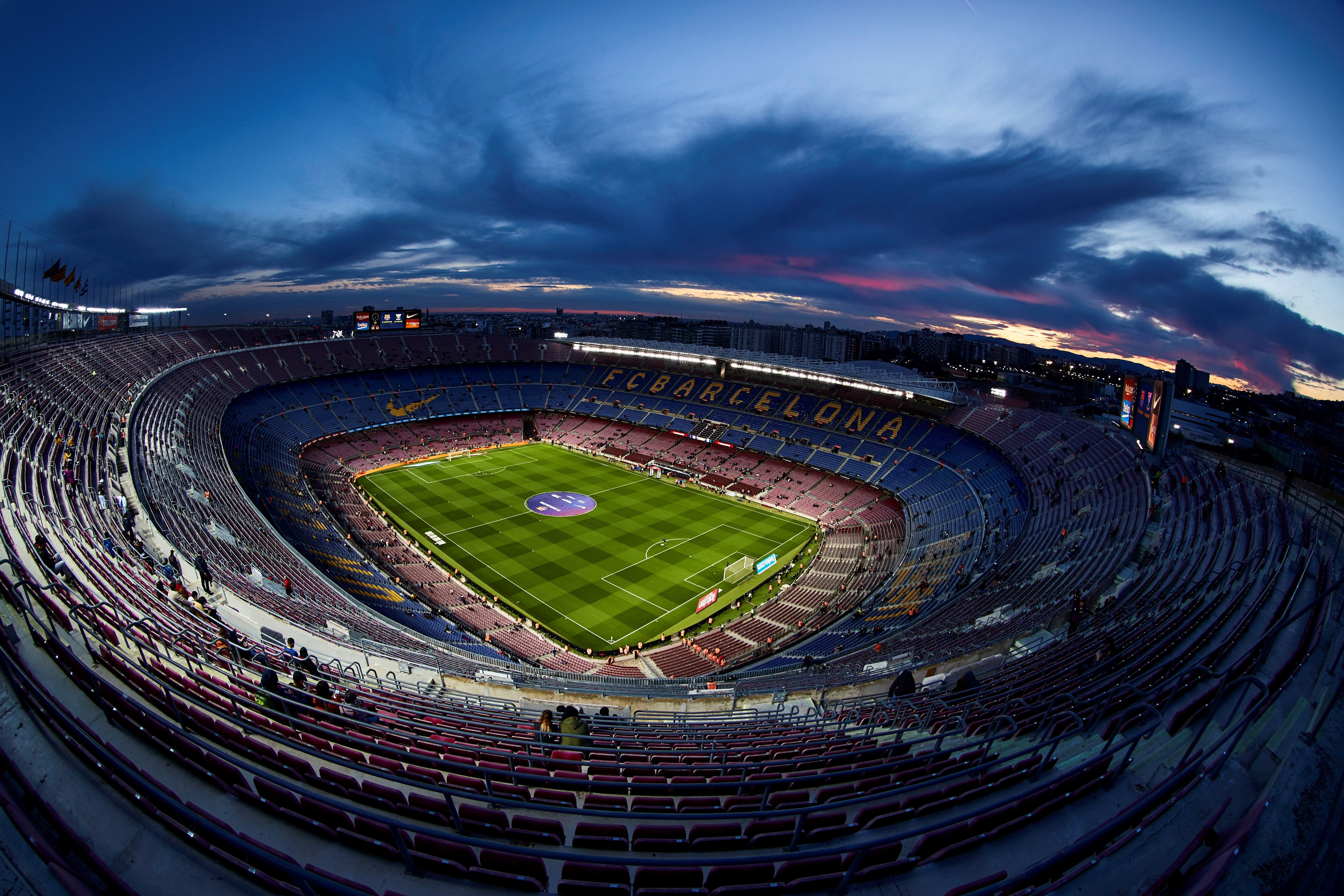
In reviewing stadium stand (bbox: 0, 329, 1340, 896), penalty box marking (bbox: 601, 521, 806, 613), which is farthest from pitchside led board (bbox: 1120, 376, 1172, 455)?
penalty box marking (bbox: 601, 521, 806, 613)

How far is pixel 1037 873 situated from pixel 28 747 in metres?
10.1

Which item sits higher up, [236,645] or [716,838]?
[716,838]

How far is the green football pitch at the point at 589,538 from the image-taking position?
31.9 meters

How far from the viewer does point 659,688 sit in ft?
64.7

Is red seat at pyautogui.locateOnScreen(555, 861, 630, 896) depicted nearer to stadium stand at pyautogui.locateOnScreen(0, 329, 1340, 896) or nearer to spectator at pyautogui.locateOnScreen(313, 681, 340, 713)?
stadium stand at pyautogui.locateOnScreen(0, 329, 1340, 896)

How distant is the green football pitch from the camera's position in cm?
3192

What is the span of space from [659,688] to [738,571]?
16.9 m

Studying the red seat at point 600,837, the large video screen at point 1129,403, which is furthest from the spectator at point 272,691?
the large video screen at point 1129,403

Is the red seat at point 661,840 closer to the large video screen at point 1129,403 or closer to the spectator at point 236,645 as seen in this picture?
the spectator at point 236,645

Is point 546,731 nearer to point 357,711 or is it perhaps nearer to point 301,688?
point 357,711

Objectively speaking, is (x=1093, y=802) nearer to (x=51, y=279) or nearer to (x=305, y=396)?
(x=51, y=279)

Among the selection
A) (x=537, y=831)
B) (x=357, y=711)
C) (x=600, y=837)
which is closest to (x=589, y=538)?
(x=357, y=711)

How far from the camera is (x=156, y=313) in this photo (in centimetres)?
8456

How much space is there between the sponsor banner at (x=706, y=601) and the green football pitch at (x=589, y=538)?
233 millimetres
